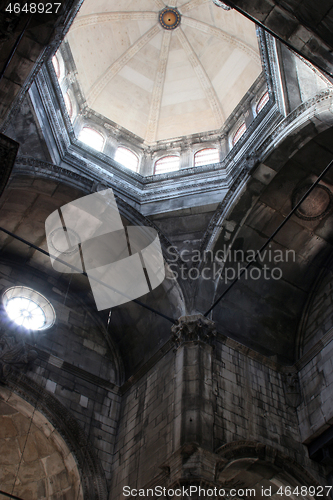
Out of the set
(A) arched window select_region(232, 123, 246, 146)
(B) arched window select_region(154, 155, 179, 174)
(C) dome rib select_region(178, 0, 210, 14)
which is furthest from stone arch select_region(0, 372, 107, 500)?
(C) dome rib select_region(178, 0, 210, 14)

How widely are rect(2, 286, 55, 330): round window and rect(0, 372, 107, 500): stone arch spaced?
1.89 m

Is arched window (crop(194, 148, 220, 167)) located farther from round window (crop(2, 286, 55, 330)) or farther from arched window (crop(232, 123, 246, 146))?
round window (crop(2, 286, 55, 330))

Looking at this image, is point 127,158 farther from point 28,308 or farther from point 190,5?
point 190,5

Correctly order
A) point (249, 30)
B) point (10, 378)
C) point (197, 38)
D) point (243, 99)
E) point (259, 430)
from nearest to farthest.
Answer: point (259, 430) → point (10, 378) → point (243, 99) → point (249, 30) → point (197, 38)

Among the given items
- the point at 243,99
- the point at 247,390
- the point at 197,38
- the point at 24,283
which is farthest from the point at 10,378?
the point at 197,38

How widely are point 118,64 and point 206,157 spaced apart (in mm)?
6920

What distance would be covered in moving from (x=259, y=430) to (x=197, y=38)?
17763 mm

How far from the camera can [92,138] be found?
1741 centimetres

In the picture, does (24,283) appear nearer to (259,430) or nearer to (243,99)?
(259,430)

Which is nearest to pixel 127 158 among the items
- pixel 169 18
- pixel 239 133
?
pixel 239 133

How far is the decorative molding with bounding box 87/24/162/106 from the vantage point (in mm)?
19480

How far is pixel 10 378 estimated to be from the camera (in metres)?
11.2

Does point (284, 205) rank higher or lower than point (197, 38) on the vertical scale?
lower

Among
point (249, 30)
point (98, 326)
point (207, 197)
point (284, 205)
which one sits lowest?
point (98, 326)
